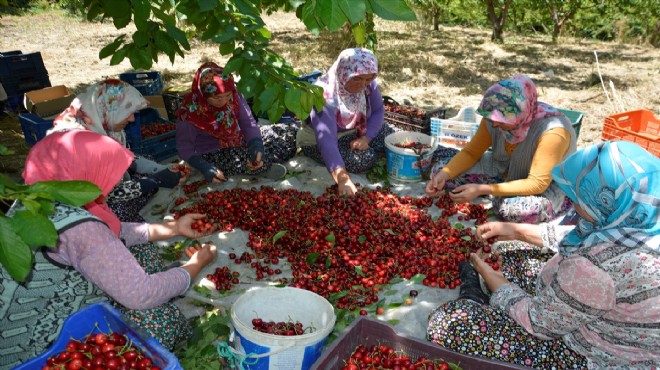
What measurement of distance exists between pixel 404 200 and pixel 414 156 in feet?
1.71

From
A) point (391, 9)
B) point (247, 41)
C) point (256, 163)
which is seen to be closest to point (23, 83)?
point (256, 163)

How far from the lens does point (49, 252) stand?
214 centimetres

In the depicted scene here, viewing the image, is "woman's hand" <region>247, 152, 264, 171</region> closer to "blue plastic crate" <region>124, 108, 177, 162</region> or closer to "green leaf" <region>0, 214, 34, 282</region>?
"blue plastic crate" <region>124, 108, 177, 162</region>

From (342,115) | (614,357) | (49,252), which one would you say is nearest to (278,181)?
(342,115)

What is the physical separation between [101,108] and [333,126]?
6.60 ft

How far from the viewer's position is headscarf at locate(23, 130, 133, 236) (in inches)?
91.7

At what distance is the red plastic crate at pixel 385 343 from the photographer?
221cm

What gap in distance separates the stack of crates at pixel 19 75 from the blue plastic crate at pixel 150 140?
2.56m

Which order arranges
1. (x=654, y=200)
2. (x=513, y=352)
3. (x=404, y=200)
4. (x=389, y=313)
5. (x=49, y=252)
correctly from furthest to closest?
(x=404, y=200)
(x=389, y=313)
(x=513, y=352)
(x=49, y=252)
(x=654, y=200)

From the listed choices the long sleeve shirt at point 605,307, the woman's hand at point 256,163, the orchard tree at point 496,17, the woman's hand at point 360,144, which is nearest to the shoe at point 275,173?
the woman's hand at point 256,163

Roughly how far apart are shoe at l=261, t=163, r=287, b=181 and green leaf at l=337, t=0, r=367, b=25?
11.6ft

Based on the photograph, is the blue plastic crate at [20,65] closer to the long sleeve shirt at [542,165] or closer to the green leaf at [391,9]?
the long sleeve shirt at [542,165]

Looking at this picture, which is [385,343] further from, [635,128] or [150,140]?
[635,128]

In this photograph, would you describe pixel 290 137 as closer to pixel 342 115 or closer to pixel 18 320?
pixel 342 115
